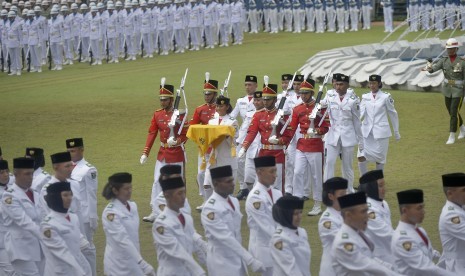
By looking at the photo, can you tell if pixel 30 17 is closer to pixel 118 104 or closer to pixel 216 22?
pixel 216 22

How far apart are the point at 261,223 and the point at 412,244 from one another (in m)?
1.89

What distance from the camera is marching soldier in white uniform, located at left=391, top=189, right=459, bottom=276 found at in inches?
398

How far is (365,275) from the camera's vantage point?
32.2ft

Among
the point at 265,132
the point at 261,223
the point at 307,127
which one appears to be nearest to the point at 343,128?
the point at 307,127

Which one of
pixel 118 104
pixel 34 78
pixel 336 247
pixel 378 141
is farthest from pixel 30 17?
pixel 336 247

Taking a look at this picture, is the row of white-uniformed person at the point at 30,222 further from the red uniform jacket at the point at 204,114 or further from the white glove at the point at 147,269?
the red uniform jacket at the point at 204,114

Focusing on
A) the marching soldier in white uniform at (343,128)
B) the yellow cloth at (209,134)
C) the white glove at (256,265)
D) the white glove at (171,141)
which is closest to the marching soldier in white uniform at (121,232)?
the white glove at (256,265)

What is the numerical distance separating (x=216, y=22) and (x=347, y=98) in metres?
25.9

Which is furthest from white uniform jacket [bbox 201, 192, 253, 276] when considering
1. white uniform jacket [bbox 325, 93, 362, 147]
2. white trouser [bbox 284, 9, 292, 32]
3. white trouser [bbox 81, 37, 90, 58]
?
A: white trouser [bbox 284, 9, 292, 32]

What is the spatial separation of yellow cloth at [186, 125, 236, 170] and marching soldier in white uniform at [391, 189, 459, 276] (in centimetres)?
632

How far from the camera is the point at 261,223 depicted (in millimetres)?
11500

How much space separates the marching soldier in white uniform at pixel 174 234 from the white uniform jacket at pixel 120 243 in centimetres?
38

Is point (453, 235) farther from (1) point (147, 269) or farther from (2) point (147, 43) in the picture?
(2) point (147, 43)

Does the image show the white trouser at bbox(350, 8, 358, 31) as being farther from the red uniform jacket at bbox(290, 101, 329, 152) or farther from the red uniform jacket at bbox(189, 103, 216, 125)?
the red uniform jacket at bbox(290, 101, 329, 152)
